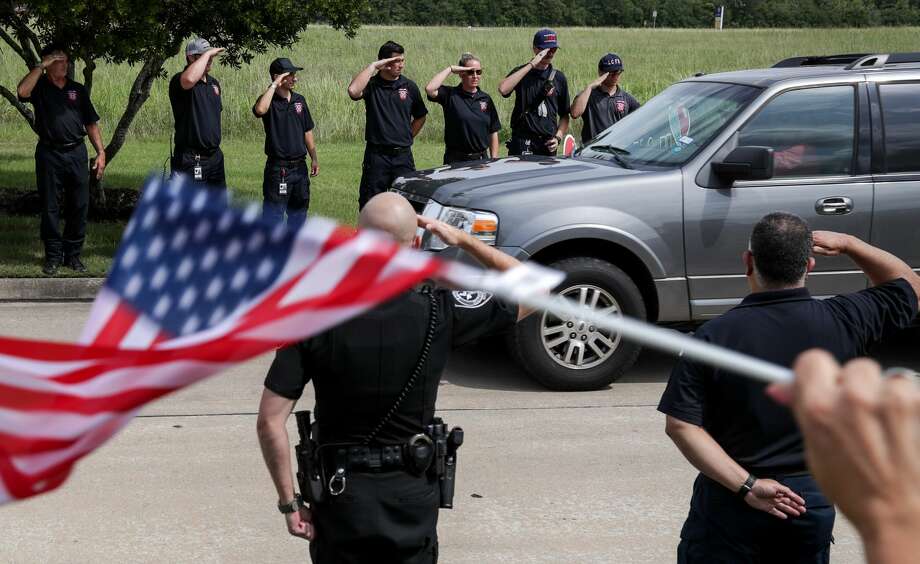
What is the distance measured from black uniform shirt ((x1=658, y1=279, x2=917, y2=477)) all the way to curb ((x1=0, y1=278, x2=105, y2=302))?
7.76m

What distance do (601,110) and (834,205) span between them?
5.33 m

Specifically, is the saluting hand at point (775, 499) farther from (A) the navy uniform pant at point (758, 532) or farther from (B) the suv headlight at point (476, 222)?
(B) the suv headlight at point (476, 222)

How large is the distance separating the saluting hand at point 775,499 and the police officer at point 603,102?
373 inches

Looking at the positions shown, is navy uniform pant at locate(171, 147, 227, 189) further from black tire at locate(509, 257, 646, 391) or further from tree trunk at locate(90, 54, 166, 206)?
black tire at locate(509, 257, 646, 391)

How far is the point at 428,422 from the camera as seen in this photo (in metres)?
3.88

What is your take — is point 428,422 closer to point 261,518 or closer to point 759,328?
point 759,328

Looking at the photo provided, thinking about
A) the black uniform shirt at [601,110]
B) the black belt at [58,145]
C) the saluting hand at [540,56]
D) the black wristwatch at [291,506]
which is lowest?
the black wristwatch at [291,506]

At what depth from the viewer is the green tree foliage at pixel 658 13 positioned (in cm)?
9060

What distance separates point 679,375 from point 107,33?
9003mm

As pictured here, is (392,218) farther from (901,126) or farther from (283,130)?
(283,130)

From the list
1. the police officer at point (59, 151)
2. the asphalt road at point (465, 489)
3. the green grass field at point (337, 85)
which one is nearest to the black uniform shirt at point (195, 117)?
the police officer at point (59, 151)

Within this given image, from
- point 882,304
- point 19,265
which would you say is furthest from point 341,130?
point 882,304

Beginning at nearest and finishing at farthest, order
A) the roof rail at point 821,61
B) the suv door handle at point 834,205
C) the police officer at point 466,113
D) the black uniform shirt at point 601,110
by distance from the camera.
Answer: the suv door handle at point 834,205 < the roof rail at point 821,61 < the police officer at point 466,113 < the black uniform shirt at point 601,110

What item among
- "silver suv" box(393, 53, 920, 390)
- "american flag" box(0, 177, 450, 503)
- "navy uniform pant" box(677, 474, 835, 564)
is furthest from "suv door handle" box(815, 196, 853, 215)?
"american flag" box(0, 177, 450, 503)
